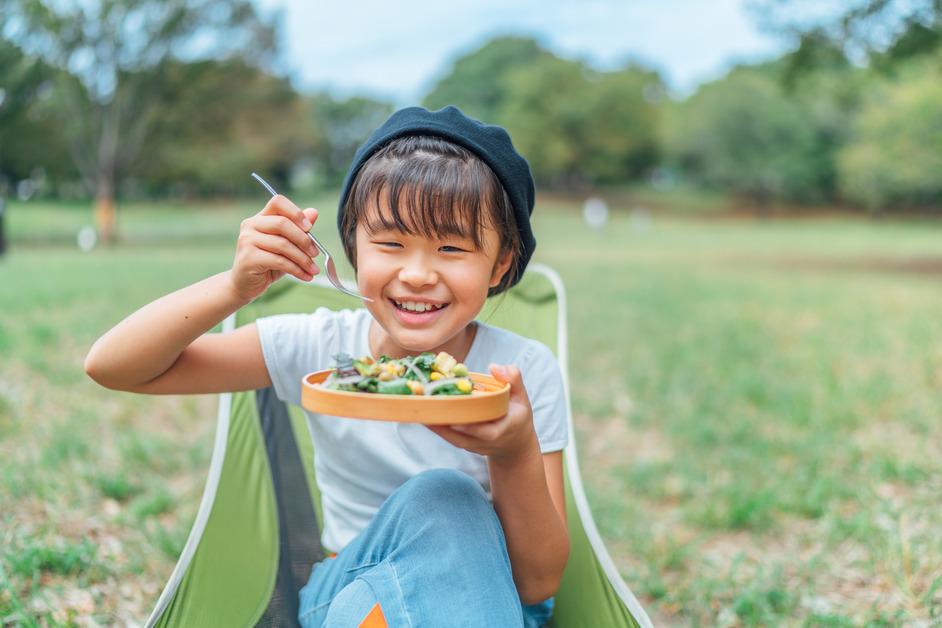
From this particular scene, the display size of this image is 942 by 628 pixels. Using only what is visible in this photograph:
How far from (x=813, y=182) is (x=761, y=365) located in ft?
107

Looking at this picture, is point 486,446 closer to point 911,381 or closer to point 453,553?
point 453,553

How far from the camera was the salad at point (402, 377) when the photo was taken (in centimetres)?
113

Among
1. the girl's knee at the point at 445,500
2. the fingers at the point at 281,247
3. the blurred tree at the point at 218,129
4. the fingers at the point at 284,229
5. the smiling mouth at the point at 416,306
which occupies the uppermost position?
the blurred tree at the point at 218,129

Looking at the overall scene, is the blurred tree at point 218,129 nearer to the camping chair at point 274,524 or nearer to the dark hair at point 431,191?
the camping chair at point 274,524

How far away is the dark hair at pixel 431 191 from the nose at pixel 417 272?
4 cm

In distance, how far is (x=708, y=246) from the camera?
18031mm

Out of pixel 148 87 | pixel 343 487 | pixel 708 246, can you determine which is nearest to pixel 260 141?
pixel 148 87

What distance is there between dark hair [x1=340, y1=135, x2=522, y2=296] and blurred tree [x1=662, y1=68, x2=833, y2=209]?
35641mm

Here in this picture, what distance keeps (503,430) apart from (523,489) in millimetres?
214

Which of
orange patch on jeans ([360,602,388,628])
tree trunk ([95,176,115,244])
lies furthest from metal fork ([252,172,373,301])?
tree trunk ([95,176,115,244])

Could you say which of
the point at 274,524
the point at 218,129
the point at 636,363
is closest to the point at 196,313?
the point at 274,524

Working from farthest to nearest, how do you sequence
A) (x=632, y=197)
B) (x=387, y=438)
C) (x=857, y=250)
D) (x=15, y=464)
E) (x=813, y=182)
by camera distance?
1. (x=632, y=197)
2. (x=813, y=182)
3. (x=857, y=250)
4. (x=15, y=464)
5. (x=387, y=438)

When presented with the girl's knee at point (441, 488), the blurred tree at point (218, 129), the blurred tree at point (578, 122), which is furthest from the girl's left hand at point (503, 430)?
the blurred tree at point (578, 122)

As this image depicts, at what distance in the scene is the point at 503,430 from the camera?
1.20 meters
